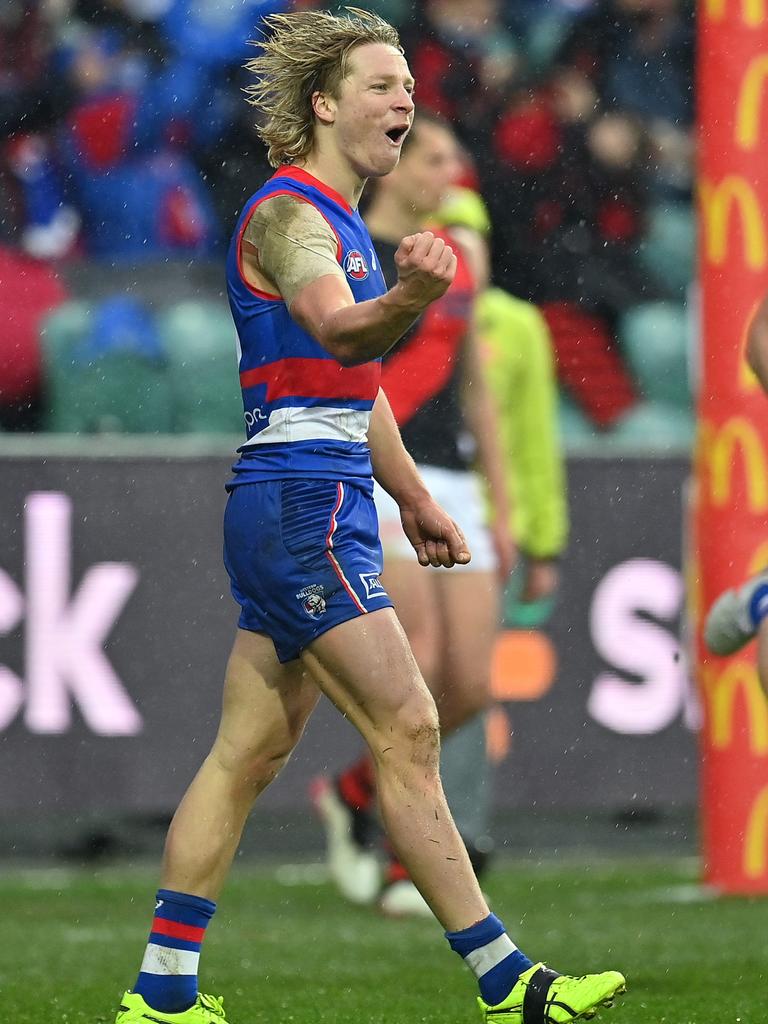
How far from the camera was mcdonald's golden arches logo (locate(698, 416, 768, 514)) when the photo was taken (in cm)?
688

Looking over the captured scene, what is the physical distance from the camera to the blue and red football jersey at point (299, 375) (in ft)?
13.2

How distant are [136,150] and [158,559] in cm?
360

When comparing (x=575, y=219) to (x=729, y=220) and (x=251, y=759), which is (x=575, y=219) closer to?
(x=729, y=220)

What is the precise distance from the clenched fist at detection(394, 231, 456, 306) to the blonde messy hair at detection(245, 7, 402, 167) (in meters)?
0.73

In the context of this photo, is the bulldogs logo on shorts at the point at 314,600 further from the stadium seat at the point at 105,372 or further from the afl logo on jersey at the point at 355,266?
the stadium seat at the point at 105,372

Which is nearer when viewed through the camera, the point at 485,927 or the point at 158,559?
the point at 485,927

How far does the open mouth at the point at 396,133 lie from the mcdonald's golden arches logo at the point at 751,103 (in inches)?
119

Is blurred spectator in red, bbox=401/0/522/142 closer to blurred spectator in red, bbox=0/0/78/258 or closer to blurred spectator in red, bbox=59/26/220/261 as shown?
blurred spectator in red, bbox=59/26/220/261

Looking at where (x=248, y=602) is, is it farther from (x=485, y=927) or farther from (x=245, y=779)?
(x=485, y=927)

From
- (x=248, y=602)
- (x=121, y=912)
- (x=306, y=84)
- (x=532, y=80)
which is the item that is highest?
(x=532, y=80)

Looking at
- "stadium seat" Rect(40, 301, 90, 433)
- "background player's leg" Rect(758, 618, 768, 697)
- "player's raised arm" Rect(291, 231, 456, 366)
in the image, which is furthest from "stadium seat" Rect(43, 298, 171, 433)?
"player's raised arm" Rect(291, 231, 456, 366)

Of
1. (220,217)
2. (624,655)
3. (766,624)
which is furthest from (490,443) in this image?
(220,217)

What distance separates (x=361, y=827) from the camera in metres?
6.82

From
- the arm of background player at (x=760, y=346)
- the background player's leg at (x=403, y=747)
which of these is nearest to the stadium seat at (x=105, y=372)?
the arm of background player at (x=760, y=346)
